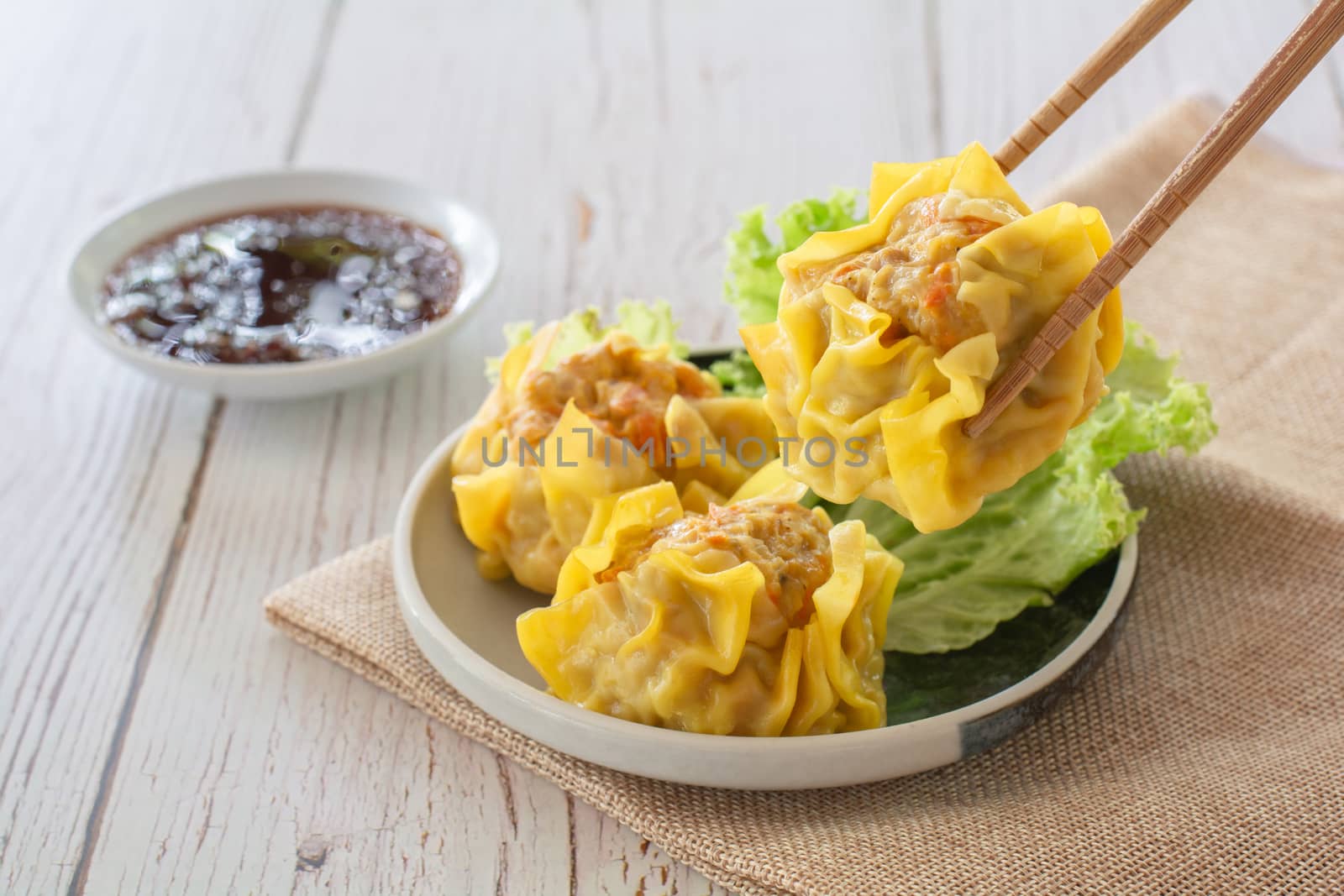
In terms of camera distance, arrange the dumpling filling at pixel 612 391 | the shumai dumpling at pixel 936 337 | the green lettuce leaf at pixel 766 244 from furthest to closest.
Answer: the green lettuce leaf at pixel 766 244
the dumpling filling at pixel 612 391
the shumai dumpling at pixel 936 337

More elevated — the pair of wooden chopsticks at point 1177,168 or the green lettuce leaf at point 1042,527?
the pair of wooden chopsticks at point 1177,168

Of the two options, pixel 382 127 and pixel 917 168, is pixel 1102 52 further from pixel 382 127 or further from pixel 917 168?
pixel 382 127

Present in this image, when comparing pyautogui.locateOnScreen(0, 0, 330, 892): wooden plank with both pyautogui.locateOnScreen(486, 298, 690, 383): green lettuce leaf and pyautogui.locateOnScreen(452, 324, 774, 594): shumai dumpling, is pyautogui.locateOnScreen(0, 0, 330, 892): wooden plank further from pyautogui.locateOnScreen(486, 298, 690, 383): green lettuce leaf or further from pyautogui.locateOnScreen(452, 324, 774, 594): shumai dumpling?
pyautogui.locateOnScreen(486, 298, 690, 383): green lettuce leaf

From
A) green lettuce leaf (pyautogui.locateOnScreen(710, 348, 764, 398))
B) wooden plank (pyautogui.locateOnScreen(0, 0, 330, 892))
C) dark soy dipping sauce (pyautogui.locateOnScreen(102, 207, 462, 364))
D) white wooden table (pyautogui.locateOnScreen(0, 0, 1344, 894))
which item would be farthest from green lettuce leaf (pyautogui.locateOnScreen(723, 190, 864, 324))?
wooden plank (pyautogui.locateOnScreen(0, 0, 330, 892))

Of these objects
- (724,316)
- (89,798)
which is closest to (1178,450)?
(724,316)

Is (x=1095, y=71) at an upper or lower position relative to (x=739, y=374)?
upper

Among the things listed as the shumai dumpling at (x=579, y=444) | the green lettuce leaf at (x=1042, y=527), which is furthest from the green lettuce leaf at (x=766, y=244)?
the green lettuce leaf at (x=1042, y=527)

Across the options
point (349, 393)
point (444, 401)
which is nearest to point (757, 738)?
point (444, 401)

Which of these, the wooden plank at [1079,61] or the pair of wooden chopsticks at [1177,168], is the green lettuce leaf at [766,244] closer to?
the pair of wooden chopsticks at [1177,168]

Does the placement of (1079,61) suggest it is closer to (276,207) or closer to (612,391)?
(276,207)
